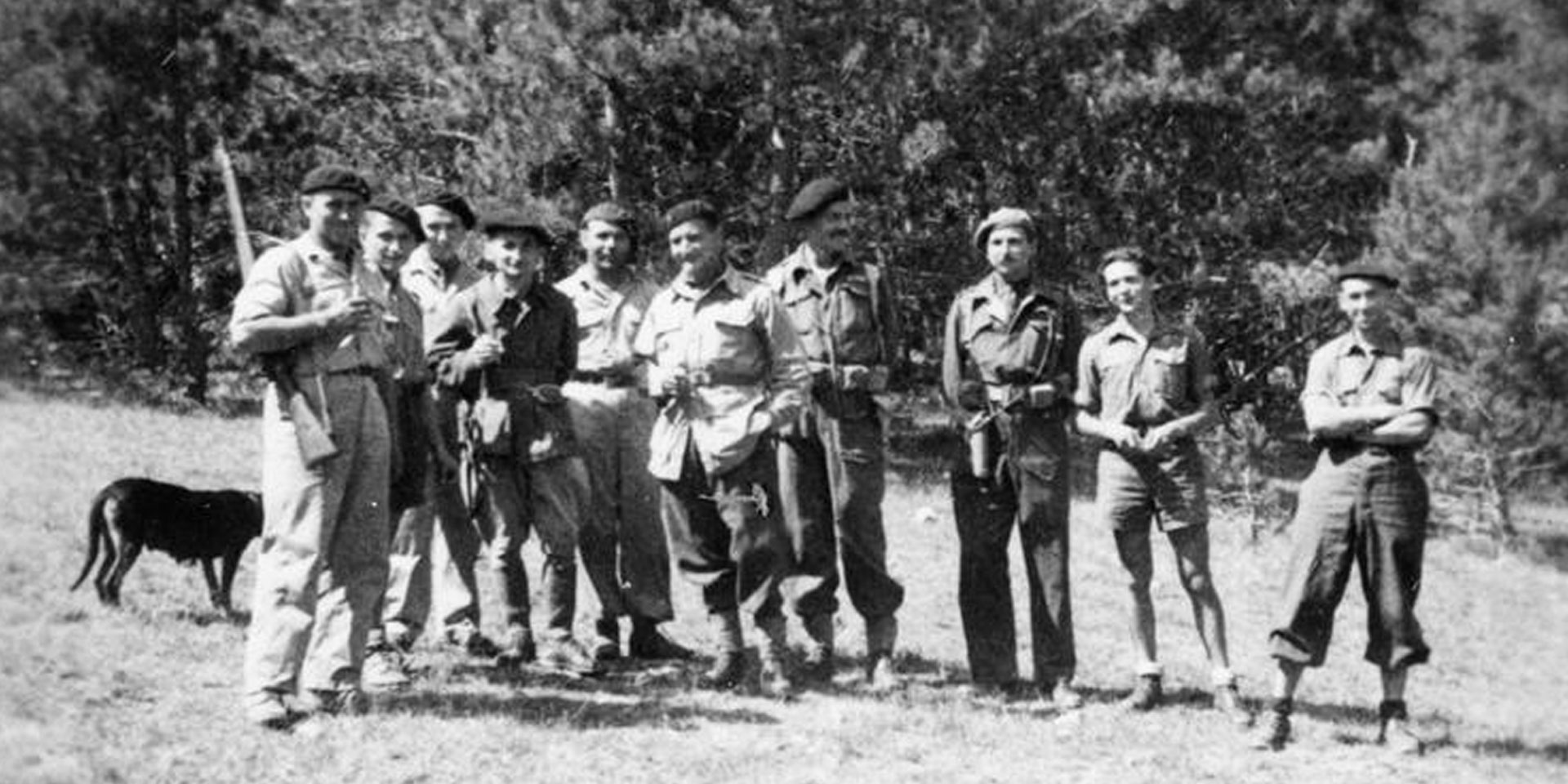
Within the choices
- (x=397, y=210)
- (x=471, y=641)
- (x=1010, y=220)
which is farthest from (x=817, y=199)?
(x=471, y=641)

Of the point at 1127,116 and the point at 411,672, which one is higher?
the point at 1127,116

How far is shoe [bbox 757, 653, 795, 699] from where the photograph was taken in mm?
6426

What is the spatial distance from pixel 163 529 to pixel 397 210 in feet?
7.73

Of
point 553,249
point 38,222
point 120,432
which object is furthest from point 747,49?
point 120,432

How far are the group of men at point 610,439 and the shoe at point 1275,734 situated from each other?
5.34ft

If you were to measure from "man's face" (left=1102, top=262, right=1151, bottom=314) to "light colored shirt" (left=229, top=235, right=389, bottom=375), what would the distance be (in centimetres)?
310

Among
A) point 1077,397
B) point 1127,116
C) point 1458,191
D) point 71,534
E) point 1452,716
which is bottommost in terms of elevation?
point 1452,716

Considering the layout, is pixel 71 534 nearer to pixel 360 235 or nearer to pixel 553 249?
pixel 360 235

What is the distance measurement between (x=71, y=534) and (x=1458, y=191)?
12383 mm

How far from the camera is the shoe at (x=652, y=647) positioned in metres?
7.20

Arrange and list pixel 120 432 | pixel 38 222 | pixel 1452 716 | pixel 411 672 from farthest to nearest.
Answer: pixel 120 432
pixel 38 222
pixel 1452 716
pixel 411 672

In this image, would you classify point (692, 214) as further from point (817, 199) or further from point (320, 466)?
point (320, 466)

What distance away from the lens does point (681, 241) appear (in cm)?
649

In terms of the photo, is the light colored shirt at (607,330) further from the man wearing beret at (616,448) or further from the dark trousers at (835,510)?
the dark trousers at (835,510)
